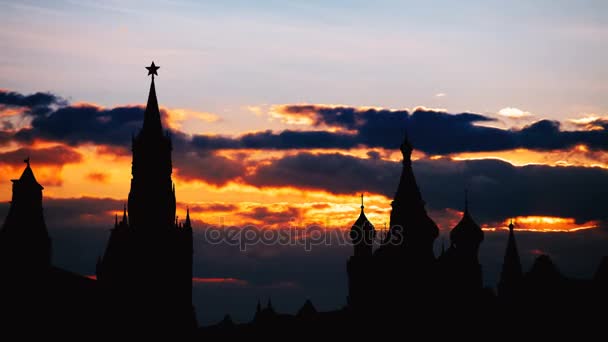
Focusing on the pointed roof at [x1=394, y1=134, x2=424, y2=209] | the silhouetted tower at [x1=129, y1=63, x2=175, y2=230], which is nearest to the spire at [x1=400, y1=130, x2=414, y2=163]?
the pointed roof at [x1=394, y1=134, x2=424, y2=209]

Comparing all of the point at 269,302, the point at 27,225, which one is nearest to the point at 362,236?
the point at 269,302

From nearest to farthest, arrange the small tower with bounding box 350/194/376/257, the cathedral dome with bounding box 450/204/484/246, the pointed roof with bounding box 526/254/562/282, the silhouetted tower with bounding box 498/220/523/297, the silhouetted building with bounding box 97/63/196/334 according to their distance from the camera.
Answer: the pointed roof with bounding box 526/254/562/282 → the small tower with bounding box 350/194/376/257 → the cathedral dome with bounding box 450/204/484/246 → the silhouetted tower with bounding box 498/220/523/297 → the silhouetted building with bounding box 97/63/196/334

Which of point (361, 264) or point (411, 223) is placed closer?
point (411, 223)

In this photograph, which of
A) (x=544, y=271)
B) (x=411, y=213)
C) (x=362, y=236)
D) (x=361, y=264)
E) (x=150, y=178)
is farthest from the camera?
(x=150, y=178)

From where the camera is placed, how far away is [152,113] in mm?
119562

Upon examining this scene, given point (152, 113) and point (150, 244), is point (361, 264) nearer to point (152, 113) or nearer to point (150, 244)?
point (150, 244)

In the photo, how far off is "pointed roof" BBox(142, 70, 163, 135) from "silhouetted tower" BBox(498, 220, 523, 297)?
4053 cm

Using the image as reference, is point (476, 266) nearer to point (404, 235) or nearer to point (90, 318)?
point (404, 235)

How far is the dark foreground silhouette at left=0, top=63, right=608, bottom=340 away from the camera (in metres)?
91.7

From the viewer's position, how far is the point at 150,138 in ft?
386

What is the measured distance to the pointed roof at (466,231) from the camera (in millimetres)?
108438

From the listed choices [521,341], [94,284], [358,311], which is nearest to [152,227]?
[94,284]

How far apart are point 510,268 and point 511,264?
581 millimetres

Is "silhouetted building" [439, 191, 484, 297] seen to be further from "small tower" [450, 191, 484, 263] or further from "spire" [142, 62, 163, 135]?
"spire" [142, 62, 163, 135]
